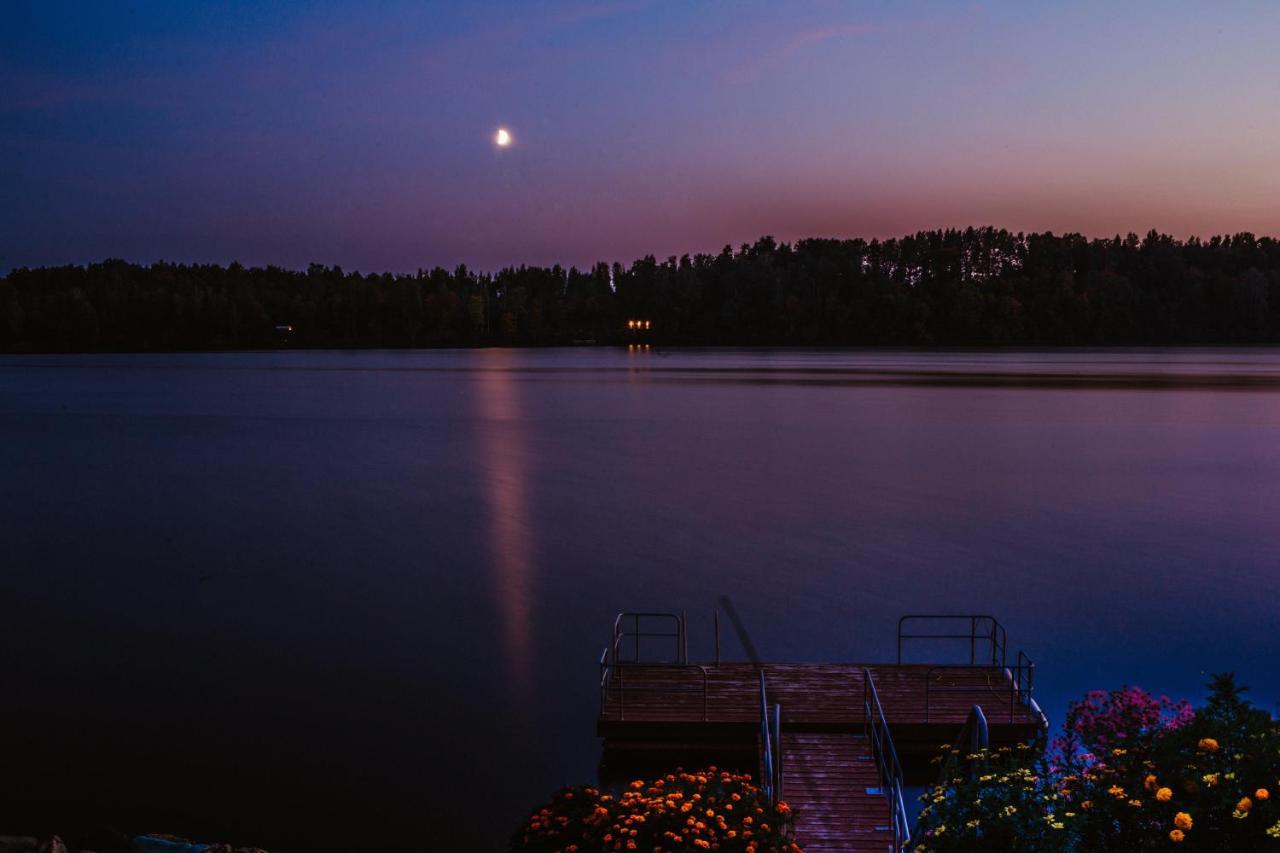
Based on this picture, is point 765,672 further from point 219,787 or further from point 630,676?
point 219,787

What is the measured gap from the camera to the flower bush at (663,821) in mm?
8188

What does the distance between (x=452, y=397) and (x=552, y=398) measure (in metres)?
10.9

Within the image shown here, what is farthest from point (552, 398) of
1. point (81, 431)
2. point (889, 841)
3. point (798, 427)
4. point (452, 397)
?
point (889, 841)

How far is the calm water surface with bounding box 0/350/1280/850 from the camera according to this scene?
16.0 m

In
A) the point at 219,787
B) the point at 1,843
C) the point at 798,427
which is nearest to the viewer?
the point at 1,843

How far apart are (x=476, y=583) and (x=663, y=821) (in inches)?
798

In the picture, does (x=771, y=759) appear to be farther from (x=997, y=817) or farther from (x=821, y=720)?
(x=997, y=817)

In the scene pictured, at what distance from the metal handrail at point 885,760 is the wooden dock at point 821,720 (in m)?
0.03

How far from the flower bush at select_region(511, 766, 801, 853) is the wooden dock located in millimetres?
3312

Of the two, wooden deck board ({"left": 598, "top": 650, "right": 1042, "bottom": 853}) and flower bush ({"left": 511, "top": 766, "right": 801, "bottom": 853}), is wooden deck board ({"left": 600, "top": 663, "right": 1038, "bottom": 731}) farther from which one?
flower bush ({"left": 511, "top": 766, "right": 801, "bottom": 853})

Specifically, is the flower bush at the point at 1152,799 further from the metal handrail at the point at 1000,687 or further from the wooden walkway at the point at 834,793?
the metal handrail at the point at 1000,687

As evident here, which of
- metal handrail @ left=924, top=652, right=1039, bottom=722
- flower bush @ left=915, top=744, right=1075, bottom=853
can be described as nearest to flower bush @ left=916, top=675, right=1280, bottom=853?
flower bush @ left=915, top=744, right=1075, bottom=853

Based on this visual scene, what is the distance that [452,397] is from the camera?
370ft

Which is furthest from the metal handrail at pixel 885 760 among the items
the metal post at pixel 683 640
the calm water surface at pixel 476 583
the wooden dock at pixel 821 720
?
the calm water surface at pixel 476 583
